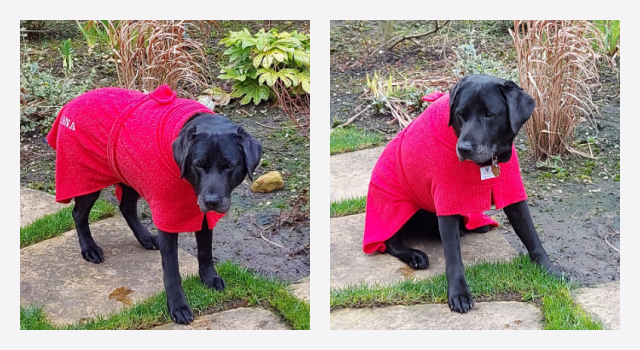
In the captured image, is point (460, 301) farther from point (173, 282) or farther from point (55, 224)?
point (55, 224)

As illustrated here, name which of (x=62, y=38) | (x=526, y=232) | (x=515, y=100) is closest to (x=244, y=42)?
(x=62, y=38)

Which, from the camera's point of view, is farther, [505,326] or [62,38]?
[62,38]

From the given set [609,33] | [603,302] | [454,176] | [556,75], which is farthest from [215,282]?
[609,33]

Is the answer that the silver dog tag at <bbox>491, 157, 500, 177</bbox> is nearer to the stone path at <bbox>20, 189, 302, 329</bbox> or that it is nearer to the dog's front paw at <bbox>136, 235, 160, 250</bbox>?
the stone path at <bbox>20, 189, 302, 329</bbox>

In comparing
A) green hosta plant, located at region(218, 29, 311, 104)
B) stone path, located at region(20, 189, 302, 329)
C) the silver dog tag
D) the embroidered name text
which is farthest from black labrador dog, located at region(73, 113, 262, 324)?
the silver dog tag

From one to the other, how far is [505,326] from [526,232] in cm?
58

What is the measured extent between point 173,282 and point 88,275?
2.19 ft

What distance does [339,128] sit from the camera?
15.4 ft

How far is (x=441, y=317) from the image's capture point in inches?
139

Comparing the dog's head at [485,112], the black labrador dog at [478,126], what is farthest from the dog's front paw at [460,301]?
the dog's head at [485,112]

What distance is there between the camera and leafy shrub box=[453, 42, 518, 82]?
16.6ft

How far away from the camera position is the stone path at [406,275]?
352cm

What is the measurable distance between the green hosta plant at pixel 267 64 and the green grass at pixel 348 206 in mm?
777
